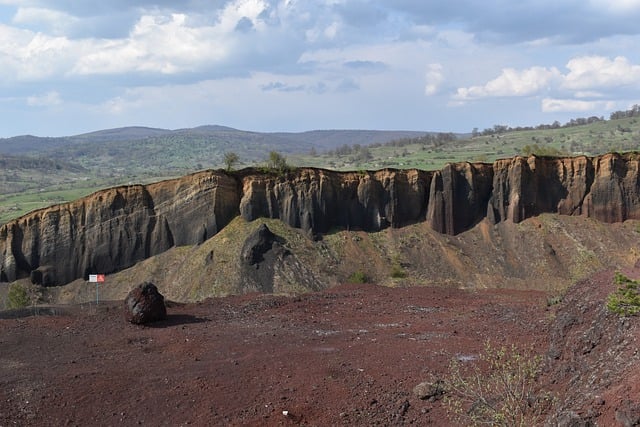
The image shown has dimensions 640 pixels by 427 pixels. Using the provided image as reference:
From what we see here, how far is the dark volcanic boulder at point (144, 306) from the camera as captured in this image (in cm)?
2942

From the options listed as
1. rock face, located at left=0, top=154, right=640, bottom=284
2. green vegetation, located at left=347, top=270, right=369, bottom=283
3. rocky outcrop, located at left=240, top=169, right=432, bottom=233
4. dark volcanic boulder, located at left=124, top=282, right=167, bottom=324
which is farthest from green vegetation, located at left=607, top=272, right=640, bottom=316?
rocky outcrop, located at left=240, top=169, right=432, bottom=233

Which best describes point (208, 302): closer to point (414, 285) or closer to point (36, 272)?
point (414, 285)

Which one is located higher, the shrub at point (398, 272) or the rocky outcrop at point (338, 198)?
the rocky outcrop at point (338, 198)

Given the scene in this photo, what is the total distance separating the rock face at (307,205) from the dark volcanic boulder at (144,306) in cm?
1397

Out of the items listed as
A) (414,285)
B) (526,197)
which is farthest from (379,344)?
(526,197)

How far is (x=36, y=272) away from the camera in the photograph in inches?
1715

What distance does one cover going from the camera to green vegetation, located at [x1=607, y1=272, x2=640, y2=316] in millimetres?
15828

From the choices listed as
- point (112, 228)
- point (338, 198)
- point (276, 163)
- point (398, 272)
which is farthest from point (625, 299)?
point (112, 228)

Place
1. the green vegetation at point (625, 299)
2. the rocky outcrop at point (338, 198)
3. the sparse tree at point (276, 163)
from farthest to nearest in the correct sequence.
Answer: the sparse tree at point (276, 163) → the rocky outcrop at point (338, 198) → the green vegetation at point (625, 299)

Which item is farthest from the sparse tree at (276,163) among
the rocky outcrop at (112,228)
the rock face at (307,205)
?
the rocky outcrop at (112,228)

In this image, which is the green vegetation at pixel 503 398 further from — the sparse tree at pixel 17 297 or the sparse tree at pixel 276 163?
the sparse tree at pixel 17 297

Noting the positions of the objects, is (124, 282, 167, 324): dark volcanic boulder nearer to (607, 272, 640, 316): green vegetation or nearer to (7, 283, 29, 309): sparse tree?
(7, 283, 29, 309): sparse tree

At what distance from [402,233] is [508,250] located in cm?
775

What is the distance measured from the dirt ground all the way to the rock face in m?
9.90
